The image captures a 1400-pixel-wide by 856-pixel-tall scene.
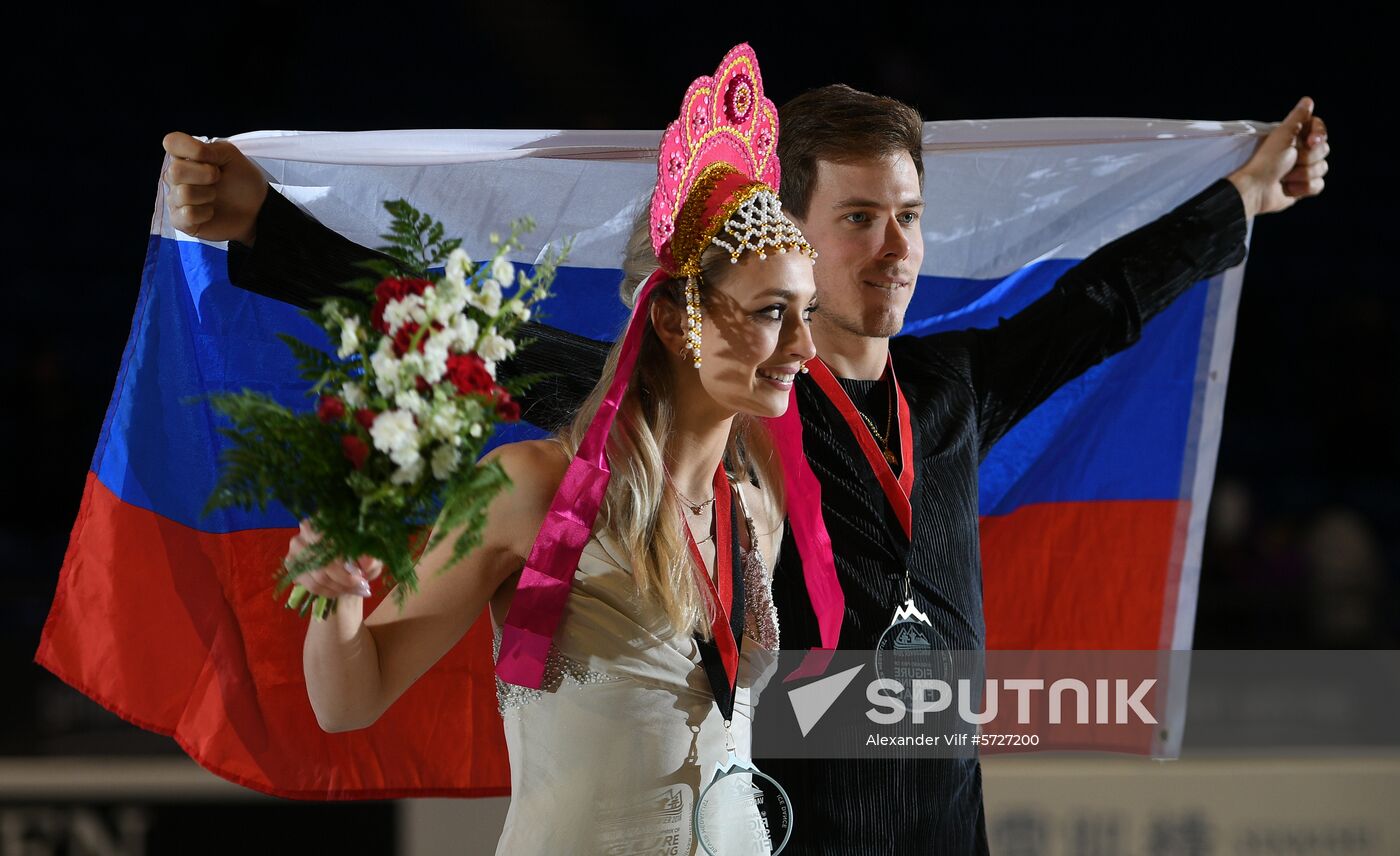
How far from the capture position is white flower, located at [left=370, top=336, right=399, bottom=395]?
1.80 meters

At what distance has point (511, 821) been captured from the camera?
213 cm

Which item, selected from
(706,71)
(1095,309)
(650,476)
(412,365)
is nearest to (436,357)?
(412,365)

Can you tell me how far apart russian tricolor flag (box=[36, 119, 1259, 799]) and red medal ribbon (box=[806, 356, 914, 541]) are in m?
0.48

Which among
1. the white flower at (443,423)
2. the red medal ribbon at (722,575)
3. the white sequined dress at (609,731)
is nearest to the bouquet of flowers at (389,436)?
the white flower at (443,423)

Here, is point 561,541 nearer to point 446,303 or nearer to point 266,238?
point 446,303

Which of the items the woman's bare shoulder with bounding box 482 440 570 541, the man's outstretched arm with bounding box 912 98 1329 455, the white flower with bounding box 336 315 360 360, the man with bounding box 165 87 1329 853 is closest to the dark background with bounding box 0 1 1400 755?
the man's outstretched arm with bounding box 912 98 1329 455

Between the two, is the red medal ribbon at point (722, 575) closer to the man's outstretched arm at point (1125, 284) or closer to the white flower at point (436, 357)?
the white flower at point (436, 357)

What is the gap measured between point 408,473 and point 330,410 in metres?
0.12

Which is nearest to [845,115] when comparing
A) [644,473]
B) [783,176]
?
[783,176]

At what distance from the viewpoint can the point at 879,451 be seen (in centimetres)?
249

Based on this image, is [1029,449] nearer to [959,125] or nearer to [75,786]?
[959,125]

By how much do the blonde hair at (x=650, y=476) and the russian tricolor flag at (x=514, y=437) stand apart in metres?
0.62

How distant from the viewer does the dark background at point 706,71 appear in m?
5.85

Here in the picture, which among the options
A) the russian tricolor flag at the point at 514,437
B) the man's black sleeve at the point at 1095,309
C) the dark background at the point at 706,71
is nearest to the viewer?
the russian tricolor flag at the point at 514,437
